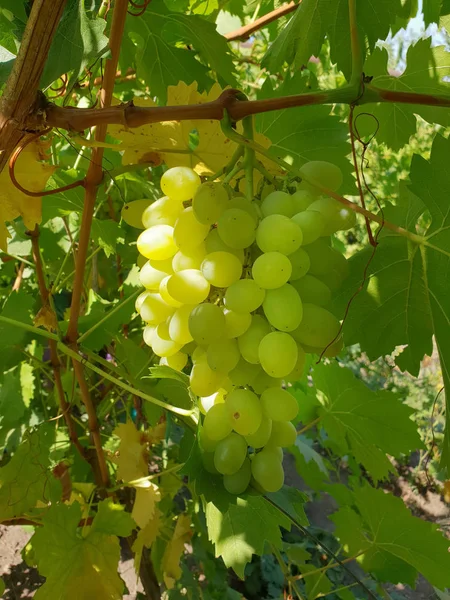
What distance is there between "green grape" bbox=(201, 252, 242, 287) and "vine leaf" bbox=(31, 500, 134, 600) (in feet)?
1.94

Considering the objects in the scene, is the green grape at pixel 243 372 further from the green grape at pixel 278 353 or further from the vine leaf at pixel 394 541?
the vine leaf at pixel 394 541

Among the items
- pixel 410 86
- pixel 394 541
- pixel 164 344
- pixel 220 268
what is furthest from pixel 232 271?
pixel 394 541

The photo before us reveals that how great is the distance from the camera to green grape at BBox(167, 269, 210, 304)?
47 cm

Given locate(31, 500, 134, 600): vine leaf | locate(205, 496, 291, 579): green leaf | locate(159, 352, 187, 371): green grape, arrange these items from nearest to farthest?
locate(159, 352, 187, 371): green grape, locate(205, 496, 291, 579): green leaf, locate(31, 500, 134, 600): vine leaf

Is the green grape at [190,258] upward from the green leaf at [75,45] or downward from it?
downward

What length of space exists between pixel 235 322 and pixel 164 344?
0.10 metres

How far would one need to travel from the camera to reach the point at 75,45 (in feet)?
1.49

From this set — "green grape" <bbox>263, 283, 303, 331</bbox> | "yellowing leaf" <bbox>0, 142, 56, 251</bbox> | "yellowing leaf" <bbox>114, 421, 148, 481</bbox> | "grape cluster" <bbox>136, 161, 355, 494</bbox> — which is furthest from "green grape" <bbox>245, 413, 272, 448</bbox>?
"yellowing leaf" <bbox>114, 421, 148, 481</bbox>

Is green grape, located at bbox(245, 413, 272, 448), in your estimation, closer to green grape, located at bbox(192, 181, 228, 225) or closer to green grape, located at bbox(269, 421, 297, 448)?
green grape, located at bbox(269, 421, 297, 448)

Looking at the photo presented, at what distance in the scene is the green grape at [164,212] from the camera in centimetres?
52

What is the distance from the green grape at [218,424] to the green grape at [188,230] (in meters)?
0.16

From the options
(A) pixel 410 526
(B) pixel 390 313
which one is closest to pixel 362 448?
(A) pixel 410 526

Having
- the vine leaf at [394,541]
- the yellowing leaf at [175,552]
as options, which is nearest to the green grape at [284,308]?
the vine leaf at [394,541]

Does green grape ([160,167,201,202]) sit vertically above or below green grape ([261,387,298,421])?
above
